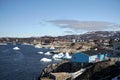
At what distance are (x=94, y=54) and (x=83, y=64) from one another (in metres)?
3.00

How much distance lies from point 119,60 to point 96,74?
16.3 ft

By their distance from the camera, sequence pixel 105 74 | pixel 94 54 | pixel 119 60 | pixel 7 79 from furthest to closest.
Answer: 1. pixel 94 54
2. pixel 7 79
3. pixel 119 60
4. pixel 105 74

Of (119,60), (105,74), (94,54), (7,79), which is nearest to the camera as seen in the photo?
(105,74)

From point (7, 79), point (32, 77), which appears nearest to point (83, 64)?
point (32, 77)

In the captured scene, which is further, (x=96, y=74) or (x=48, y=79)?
(x=48, y=79)

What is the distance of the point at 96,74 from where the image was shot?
27062mm

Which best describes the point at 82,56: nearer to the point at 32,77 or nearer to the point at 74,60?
the point at 74,60

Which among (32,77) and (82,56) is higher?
(82,56)

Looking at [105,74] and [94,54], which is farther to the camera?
[94,54]

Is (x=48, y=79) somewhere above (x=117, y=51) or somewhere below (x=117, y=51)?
below

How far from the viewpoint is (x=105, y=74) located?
2647 centimetres

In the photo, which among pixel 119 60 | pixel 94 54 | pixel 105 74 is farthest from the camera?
pixel 94 54

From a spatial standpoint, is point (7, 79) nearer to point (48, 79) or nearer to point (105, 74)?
point (48, 79)

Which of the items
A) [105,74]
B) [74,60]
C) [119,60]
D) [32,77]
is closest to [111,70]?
[105,74]
